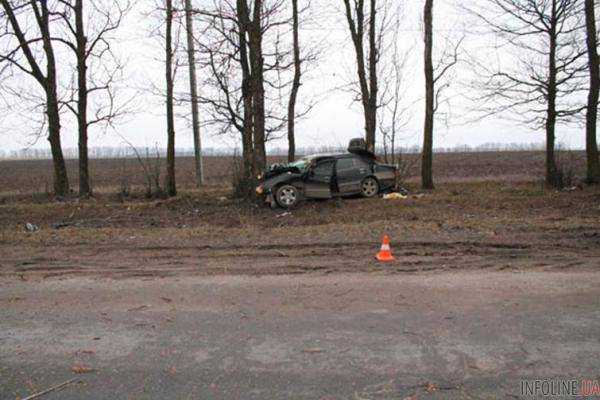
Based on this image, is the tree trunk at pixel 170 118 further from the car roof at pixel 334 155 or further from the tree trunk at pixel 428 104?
the tree trunk at pixel 428 104

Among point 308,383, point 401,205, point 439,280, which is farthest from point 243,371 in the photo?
point 401,205

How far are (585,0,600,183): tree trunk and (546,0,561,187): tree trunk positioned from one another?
3.93 ft

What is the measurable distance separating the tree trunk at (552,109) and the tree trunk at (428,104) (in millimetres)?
4234

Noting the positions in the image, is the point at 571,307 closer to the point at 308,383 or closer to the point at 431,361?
the point at 431,361

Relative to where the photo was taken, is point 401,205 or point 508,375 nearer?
point 508,375

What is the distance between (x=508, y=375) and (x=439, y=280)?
9.18 ft

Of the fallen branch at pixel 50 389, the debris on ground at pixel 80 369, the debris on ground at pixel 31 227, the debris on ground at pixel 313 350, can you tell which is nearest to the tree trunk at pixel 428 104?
the debris on ground at pixel 31 227

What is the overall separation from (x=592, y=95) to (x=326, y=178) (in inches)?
394

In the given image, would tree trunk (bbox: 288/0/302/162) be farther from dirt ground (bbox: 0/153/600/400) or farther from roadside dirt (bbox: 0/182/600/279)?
dirt ground (bbox: 0/153/600/400)

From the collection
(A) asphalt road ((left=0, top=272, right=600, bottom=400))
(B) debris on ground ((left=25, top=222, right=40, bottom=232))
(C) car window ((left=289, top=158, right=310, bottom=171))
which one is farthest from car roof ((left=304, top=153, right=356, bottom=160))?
Answer: (A) asphalt road ((left=0, top=272, right=600, bottom=400))

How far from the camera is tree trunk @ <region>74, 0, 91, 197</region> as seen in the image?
19.8 meters

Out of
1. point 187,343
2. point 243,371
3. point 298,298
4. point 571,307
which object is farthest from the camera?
point 298,298

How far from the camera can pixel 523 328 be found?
4996 mm
